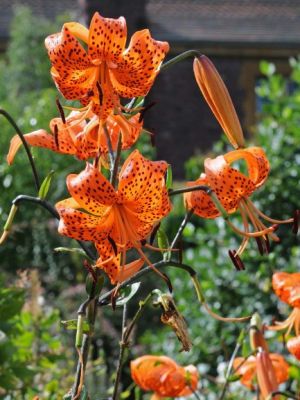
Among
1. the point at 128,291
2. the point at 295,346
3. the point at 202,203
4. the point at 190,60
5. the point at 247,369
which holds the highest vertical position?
the point at 202,203

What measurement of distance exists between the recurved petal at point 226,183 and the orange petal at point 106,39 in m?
0.19

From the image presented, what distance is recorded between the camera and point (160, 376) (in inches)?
78.2

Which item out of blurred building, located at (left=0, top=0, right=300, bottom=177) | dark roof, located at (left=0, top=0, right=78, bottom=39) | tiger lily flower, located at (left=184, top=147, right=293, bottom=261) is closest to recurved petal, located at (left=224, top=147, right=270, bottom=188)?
tiger lily flower, located at (left=184, top=147, right=293, bottom=261)

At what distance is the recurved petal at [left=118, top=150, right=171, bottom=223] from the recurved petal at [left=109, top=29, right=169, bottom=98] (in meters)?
0.11

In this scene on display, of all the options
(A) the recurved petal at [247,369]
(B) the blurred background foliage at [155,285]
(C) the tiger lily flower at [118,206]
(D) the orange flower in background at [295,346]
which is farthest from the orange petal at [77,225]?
(A) the recurved petal at [247,369]

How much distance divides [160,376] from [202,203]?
53 cm

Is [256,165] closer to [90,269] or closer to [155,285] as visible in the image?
[90,269]

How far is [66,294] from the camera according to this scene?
4.78 metres

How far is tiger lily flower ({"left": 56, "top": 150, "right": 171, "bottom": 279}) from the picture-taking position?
1423 millimetres

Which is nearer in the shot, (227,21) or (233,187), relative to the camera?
(233,187)

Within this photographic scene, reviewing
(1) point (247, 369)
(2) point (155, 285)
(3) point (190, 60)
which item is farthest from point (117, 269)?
(3) point (190, 60)

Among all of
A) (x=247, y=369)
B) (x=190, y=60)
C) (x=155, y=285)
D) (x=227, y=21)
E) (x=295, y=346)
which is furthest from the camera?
(x=227, y=21)

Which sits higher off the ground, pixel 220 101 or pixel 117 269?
pixel 220 101

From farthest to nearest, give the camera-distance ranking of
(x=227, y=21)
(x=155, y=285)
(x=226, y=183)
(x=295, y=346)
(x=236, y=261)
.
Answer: (x=227, y=21)
(x=155, y=285)
(x=295, y=346)
(x=226, y=183)
(x=236, y=261)
